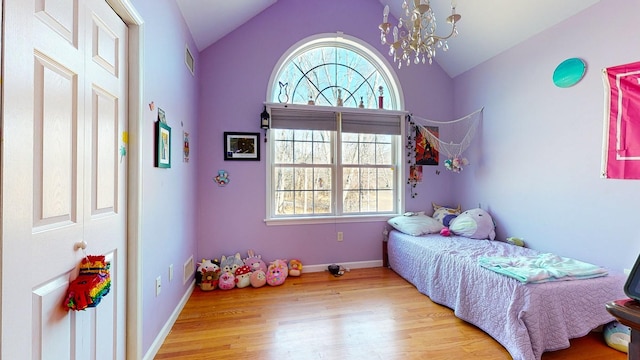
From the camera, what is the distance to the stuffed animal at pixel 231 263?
2.79 metres

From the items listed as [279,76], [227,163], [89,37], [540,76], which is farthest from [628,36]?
[227,163]

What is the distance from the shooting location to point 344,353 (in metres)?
1.73

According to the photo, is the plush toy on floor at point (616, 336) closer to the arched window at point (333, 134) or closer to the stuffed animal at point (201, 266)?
the arched window at point (333, 134)

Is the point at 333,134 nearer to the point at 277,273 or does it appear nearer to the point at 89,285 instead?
the point at 277,273

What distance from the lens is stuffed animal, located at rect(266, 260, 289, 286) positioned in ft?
9.21

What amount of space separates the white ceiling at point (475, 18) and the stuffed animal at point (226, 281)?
2.46m

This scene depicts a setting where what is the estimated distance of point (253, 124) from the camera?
9.90 feet

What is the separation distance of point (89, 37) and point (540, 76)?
3487 mm

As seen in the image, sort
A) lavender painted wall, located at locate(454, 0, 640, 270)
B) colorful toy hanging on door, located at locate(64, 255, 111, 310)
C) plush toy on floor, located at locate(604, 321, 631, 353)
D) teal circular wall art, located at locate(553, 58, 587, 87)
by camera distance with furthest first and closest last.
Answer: teal circular wall art, located at locate(553, 58, 587, 87) < lavender painted wall, located at locate(454, 0, 640, 270) < plush toy on floor, located at locate(604, 321, 631, 353) < colorful toy hanging on door, located at locate(64, 255, 111, 310)

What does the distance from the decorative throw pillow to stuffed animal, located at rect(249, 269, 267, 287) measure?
223 cm

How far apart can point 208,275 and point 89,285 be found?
183 cm

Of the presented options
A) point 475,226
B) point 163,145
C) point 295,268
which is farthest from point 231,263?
point 475,226

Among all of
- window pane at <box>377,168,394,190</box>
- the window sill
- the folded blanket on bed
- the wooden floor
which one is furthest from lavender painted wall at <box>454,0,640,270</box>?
the window sill

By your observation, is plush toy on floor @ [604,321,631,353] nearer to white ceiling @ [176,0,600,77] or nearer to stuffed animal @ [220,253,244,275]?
white ceiling @ [176,0,600,77]
